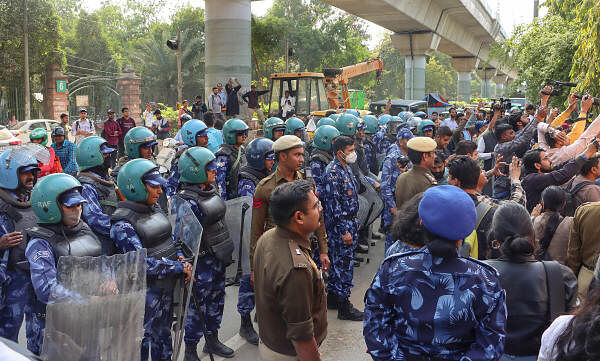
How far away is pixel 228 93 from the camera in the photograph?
17.0m

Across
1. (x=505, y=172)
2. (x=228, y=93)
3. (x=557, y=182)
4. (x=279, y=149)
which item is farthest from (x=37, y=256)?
(x=228, y=93)

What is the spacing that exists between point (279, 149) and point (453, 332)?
8.97 feet

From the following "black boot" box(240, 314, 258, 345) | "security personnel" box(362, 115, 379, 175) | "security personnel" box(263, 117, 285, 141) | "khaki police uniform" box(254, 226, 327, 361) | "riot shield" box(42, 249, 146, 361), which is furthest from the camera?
"security personnel" box(362, 115, 379, 175)

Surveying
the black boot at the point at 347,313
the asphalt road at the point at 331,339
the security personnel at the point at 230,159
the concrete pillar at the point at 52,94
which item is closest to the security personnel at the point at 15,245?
the asphalt road at the point at 331,339

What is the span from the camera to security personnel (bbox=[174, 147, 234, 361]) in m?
4.67

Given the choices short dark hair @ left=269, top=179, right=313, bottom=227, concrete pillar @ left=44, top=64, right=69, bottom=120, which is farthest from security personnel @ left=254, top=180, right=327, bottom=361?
concrete pillar @ left=44, top=64, right=69, bottom=120

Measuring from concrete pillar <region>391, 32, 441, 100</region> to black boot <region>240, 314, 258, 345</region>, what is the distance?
27021 millimetres

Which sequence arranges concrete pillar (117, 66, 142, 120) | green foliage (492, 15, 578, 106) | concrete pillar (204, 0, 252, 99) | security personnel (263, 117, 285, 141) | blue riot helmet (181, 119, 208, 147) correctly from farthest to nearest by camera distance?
concrete pillar (117, 66, 142, 120)
concrete pillar (204, 0, 252, 99)
green foliage (492, 15, 578, 106)
security personnel (263, 117, 285, 141)
blue riot helmet (181, 119, 208, 147)

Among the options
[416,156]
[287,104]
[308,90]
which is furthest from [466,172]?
[308,90]

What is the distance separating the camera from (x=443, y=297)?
238 centimetres

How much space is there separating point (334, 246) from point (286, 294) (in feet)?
10.4

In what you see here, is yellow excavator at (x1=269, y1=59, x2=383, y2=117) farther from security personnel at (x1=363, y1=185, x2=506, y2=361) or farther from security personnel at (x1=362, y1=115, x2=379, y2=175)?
security personnel at (x1=363, y1=185, x2=506, y2=361)

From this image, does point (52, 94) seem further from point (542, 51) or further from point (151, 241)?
point (151, 241)

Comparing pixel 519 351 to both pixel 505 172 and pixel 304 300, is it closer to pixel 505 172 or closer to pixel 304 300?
pixel 304 300
